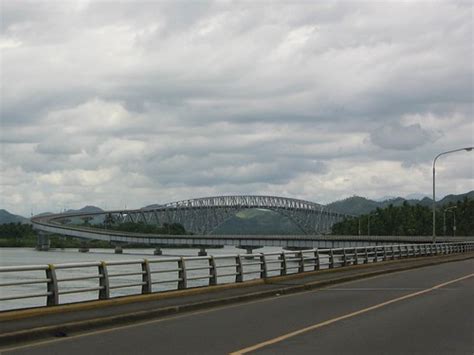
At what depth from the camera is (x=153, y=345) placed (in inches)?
527

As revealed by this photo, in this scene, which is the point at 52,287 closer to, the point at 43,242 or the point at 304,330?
the point at 304,330

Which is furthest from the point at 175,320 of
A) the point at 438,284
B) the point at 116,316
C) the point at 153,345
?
the point at 438,284

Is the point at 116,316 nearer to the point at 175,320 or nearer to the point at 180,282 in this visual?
the point at 175,320

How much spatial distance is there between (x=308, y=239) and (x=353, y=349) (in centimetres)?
12562

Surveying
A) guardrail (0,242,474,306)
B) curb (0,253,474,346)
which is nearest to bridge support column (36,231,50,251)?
guardrail (0,242,474,306)

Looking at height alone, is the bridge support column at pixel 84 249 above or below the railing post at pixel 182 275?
below

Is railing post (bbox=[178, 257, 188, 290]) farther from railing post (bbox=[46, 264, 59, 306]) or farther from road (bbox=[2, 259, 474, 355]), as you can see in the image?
railing post (bbox=[46, 264, 59, 306])

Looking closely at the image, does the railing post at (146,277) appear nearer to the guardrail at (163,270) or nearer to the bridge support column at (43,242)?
the guardrail at (163,270)

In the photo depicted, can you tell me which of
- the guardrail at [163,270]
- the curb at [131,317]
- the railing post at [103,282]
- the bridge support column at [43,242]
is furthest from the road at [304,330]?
the bridge support column at [43,242]

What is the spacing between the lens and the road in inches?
506

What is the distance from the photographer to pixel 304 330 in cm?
1530

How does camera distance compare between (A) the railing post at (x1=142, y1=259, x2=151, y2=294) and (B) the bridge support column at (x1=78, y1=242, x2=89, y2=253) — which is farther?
(B) the bridge support column at (x1=78, y1=242, x2=89, y2=253)

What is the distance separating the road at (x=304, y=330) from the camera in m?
12.9

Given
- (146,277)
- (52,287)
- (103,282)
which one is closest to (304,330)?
(52,287)
